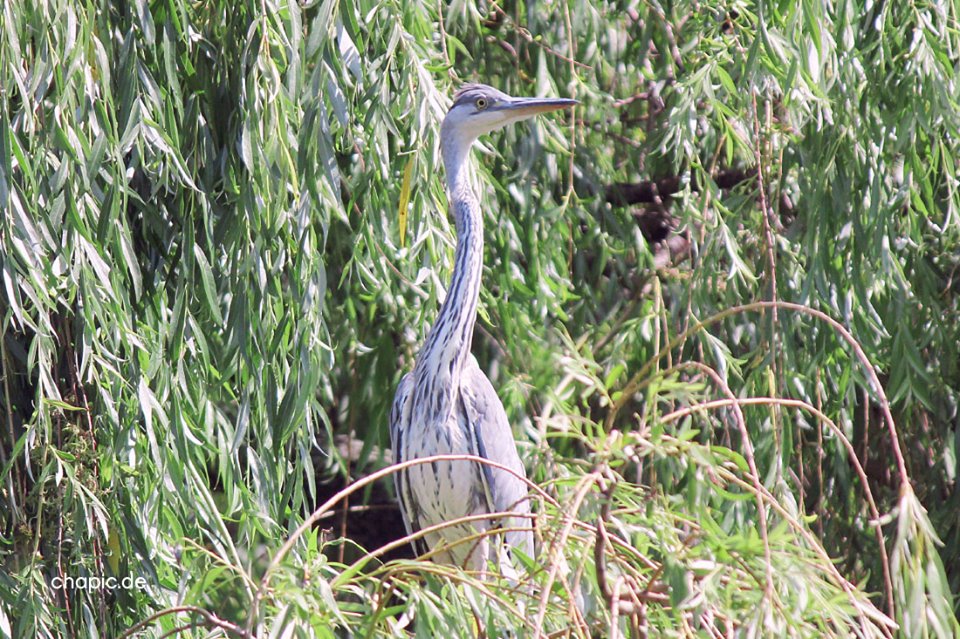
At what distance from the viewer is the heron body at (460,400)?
2.82 metres

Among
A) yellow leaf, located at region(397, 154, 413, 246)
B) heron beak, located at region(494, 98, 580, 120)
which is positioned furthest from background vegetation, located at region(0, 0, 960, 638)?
heron beak, located at region(494, 98, 580, 120)

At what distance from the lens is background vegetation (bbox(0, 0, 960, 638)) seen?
1.60 metres

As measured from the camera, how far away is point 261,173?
8.03 feet

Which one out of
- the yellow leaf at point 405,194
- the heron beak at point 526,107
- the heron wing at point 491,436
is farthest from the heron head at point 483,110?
the heron wing at point 491,436

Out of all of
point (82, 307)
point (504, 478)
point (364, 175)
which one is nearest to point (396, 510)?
point (504, 478)

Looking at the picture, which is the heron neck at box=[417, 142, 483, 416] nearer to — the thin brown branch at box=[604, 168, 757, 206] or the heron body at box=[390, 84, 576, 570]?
the heron body at box=[390, 84, 576, 570]

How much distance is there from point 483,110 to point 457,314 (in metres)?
0.51

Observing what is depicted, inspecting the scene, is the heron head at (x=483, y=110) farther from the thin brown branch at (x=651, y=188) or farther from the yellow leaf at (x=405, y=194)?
the thin brown branch at (x=651, y=188)

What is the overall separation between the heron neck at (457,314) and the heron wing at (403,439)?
7 cm

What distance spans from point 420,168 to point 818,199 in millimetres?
942

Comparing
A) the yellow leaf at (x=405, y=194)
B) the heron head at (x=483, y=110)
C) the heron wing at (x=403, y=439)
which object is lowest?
the heron wing at (x=403, y=439)

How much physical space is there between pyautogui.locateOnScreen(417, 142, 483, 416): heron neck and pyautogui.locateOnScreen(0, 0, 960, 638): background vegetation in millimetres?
68

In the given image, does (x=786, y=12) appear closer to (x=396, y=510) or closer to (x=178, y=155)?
(x=178, y=155)

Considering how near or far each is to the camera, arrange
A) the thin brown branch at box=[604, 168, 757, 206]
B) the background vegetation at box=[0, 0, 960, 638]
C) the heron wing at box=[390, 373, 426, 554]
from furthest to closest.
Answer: the thin brown branch at box=[604, 168, 757, 206], the heron wing at box=[390, 373, 426, 554], the background vegetation at box=[0, 0, 960, 638]
